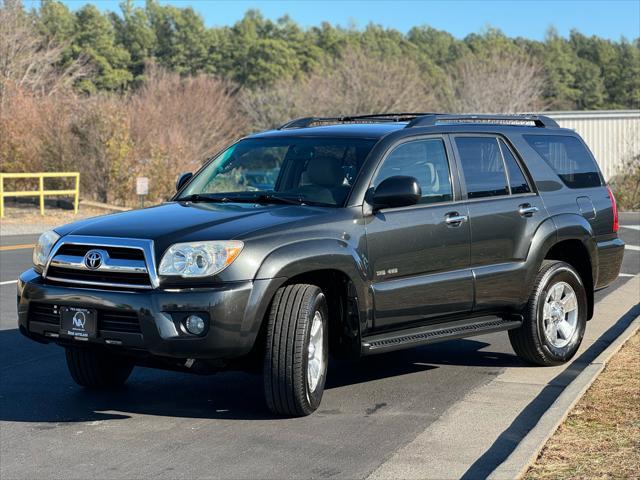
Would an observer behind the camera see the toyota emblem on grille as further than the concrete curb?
Yes

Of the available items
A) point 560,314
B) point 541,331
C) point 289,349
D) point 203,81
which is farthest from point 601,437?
point 203,81

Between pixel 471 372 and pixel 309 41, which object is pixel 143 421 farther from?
pixel 309 41

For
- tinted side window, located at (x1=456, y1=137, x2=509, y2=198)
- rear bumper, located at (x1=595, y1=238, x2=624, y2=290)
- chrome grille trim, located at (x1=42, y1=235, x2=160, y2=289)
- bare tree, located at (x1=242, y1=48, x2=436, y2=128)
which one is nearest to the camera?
chrome grille trim, located at (x1=42, y1=235, x2=160, y2=289)

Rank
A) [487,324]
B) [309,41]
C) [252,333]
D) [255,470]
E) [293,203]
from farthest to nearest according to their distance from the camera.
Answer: [309,41] → [487,324] → [293,203] → [252,333] → [255,470]

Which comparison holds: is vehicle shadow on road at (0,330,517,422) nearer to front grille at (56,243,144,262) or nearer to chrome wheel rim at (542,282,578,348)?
chrome wheel rim at (542,282,578,348)

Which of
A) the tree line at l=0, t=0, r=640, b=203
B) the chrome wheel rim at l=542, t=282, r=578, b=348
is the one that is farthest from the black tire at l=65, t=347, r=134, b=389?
the tree line at l=0, t=0, r=640, b=203

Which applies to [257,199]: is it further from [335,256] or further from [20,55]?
[20,55]

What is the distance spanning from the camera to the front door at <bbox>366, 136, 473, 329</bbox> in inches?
284

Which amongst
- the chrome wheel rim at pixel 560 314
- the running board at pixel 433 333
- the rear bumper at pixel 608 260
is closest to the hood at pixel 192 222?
the running board at pixel 433 333

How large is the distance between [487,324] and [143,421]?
8.73 ft

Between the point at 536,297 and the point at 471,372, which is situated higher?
the point at 536,297

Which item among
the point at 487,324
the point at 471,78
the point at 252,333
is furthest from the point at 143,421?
the point at 471,78

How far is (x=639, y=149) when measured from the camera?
3775 centimetres

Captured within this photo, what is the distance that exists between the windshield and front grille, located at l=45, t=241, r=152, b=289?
1204 millimetres
